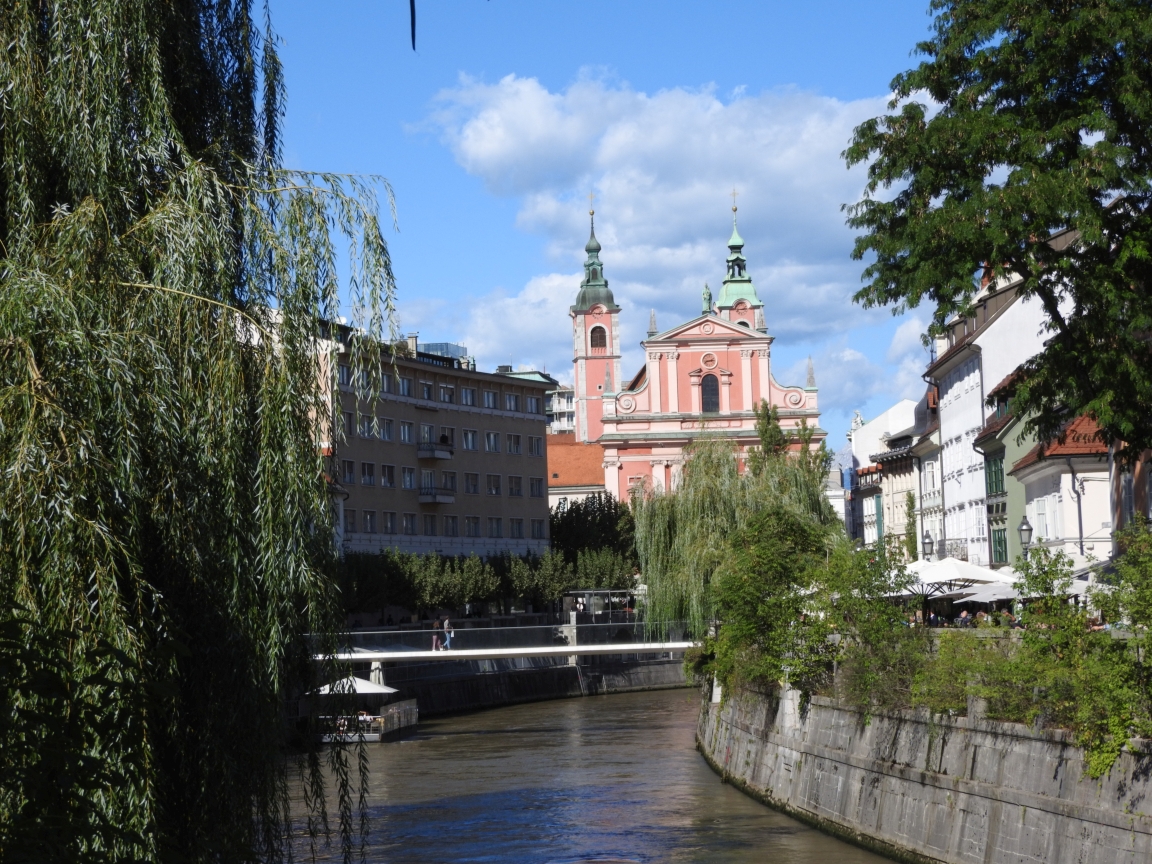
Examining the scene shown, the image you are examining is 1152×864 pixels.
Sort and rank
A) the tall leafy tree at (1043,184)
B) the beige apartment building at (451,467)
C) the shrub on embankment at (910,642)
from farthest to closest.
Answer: the beige apartment building at (451,467) → the tall leafy tree at (1043,184) → the shrub on embankment at (910,642)

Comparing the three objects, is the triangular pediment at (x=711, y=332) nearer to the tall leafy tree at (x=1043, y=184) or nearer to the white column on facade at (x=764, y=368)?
the white column on facade at (x=764, y=368)

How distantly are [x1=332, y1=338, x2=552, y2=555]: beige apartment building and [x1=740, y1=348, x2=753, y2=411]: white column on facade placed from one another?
14886 millimetres

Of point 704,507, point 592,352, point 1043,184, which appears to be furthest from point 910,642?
point 592,352

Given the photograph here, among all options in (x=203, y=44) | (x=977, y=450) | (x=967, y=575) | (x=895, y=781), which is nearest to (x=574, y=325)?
(x=977, y=450)

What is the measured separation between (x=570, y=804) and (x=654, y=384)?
7026 cm

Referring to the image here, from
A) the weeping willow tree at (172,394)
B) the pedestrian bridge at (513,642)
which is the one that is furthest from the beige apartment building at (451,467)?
the weeping willow tree at (172,394)

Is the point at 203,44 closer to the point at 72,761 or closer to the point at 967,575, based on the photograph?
the point at 72,761

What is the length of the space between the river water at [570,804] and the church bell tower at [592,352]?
8161 centimetres

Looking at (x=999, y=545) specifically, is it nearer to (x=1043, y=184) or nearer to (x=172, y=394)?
(x=1043, y=184)

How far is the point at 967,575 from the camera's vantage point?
32656 millimetres

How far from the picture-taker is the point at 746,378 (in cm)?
9906

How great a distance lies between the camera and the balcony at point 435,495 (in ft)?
260

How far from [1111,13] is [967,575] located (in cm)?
1528

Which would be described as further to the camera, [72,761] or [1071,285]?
[1071,285]
